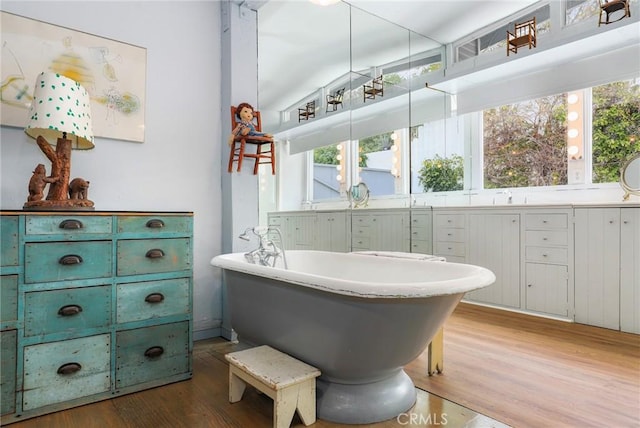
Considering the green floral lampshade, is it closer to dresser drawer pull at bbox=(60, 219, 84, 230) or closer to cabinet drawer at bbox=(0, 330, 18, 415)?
dresser drawer pull at bbox=(60, 219, 84, 230)

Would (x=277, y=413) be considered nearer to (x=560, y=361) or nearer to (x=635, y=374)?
(x=560, y=361)

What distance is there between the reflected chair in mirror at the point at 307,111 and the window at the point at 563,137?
209 centimetres

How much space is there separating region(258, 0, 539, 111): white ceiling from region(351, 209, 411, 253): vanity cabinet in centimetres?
119

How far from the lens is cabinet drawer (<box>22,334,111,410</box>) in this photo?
66.3 inches

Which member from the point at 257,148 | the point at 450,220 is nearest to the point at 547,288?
the point at 450,220

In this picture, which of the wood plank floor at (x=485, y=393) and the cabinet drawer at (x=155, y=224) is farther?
the cabinet drawer at (x=155, y=224)

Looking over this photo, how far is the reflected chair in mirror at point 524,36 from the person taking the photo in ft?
11.5

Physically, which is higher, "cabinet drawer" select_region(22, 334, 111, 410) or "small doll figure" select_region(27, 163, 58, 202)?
"small doll figure" select_region(27, 163, 58, 202)

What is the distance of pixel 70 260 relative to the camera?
1793mm

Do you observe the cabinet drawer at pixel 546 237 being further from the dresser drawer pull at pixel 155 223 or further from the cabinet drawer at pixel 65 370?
the cabinet drawer at pixel 65 370

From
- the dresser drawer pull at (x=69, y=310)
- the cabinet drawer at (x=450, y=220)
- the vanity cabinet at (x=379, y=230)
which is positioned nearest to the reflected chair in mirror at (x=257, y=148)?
the vanity cabinet at (x=379, y=230)

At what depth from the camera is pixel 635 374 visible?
2.13m

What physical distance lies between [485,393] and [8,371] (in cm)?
215

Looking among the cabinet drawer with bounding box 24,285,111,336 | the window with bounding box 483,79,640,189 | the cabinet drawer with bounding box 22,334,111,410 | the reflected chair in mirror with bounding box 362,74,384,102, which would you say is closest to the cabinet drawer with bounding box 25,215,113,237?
the cabinet drawer with bounding box 24,285,111,336
